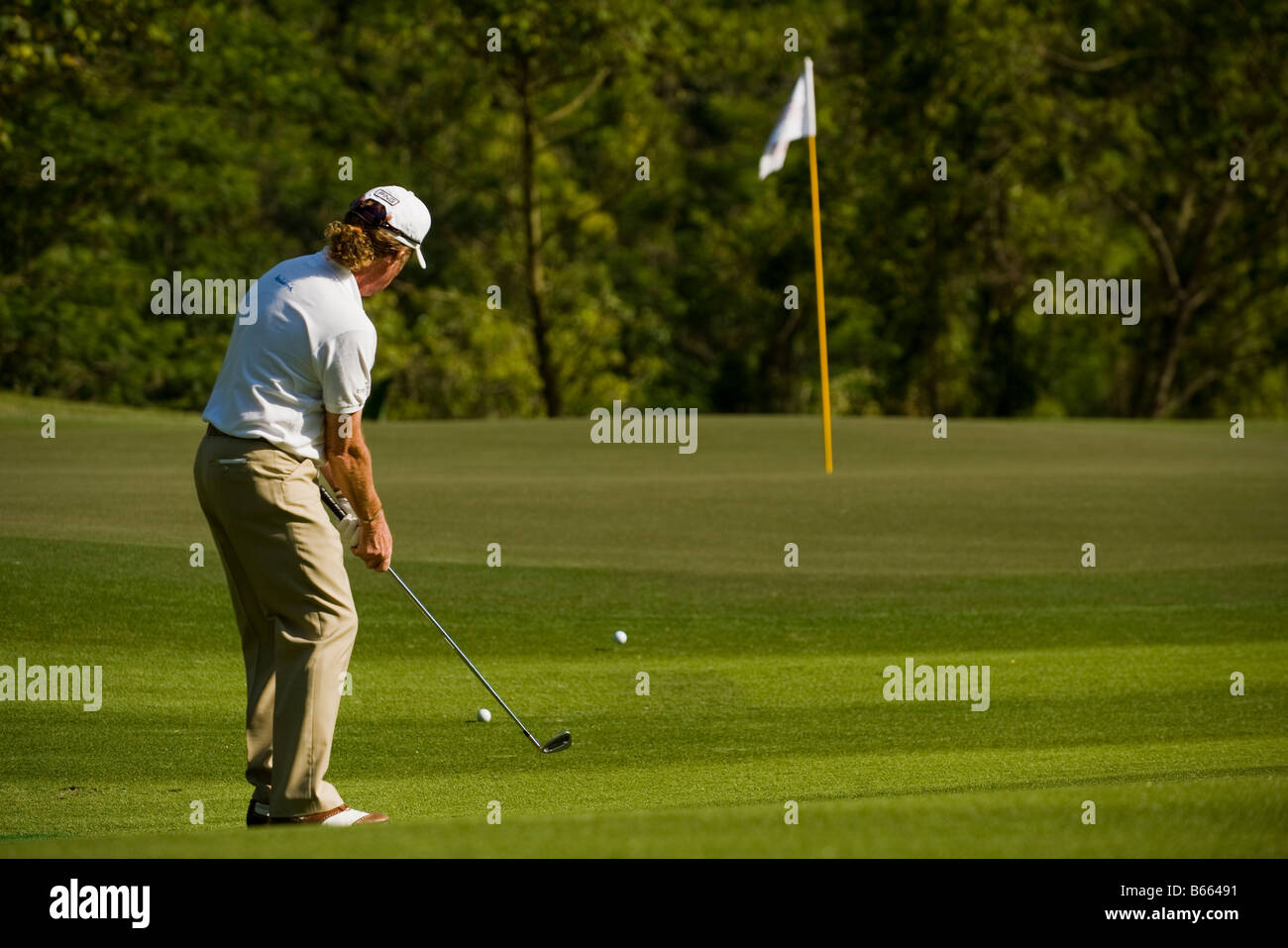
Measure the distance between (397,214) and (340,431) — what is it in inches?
29.1

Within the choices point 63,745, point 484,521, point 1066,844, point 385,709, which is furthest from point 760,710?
point 484,521

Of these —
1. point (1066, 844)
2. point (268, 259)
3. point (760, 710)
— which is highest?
point (268, 259)

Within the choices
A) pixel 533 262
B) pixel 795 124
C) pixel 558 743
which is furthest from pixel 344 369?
pixel 533 262

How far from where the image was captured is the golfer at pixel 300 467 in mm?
5449

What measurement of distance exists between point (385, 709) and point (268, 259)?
120 ft

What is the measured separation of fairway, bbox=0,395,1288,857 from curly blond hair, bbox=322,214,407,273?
71.7 inches

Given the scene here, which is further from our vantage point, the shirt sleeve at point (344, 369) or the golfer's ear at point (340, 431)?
the golfer's ear at point (340, 431)

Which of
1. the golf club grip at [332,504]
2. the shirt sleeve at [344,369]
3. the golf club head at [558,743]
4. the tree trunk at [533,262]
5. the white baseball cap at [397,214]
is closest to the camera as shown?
the shirt sleeve at [344,369]

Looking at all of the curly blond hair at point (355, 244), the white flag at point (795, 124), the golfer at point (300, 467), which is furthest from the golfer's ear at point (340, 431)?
the white flag at point (795, 124)

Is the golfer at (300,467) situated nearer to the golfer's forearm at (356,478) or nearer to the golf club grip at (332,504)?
the golfer's forearm at (356,478)

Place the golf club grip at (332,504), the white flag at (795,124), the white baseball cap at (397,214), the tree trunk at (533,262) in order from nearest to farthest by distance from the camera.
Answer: the white baseball cap at (397,214) → the golf club grip at (332,504) → the white flag at (795,124) → the tree trunk at (533,262)

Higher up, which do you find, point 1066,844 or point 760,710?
point 1066,844

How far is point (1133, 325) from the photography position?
44062 millimetres
